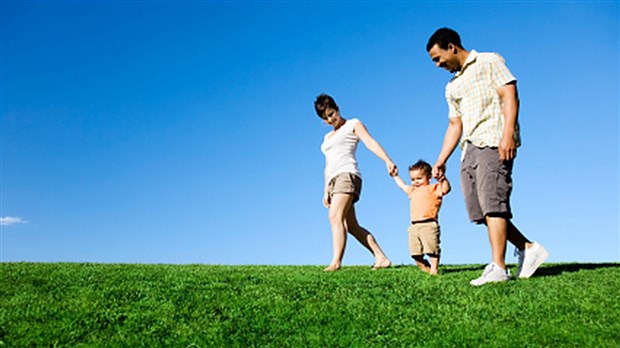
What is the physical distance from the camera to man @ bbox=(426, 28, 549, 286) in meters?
7.07

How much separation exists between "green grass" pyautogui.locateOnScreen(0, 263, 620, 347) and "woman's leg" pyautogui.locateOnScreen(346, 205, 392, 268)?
206 centimetres

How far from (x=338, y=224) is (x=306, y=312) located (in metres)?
3.35

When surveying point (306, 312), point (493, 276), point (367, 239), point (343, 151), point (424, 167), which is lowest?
point (306, 312)

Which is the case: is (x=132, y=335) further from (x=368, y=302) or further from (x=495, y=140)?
(x=495, y=140)

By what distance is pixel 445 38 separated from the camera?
7465 millimetres

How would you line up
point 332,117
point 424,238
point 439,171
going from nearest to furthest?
point 439,171, point 424,238, point 332,117

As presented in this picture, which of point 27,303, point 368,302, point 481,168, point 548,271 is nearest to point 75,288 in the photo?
point 27,303

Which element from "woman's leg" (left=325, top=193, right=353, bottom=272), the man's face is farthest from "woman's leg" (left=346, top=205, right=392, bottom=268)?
the man's face

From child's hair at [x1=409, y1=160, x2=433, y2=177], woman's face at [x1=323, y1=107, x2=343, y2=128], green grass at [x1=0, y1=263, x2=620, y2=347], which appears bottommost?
green grass at [x1=0, y1=263, x2=620, y2=347]

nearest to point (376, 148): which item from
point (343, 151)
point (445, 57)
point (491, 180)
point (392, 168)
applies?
point (392, 168)

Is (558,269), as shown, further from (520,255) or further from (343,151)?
(343,151)

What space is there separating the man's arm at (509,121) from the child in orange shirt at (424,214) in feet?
4.97

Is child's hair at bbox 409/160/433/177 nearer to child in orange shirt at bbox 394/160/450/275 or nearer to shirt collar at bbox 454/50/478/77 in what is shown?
child in orange shirt at bbox 394/160/450/275

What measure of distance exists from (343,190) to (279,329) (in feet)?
12.8
